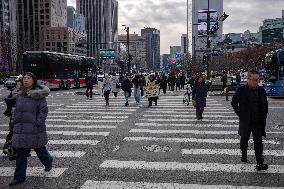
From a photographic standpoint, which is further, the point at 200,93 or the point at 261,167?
the point at 200,93

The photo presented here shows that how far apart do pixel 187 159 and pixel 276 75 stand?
59.8 feet

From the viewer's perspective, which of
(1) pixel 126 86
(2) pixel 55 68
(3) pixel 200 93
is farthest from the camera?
(2) pixel 55 68

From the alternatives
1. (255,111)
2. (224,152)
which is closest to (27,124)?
(255,111)

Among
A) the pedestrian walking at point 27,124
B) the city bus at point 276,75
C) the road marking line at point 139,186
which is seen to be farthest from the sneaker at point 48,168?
the city bus at point 276,75

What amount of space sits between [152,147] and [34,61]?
29.2 m

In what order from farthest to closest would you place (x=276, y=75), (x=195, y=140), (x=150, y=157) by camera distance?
(x=276, y=75) < (x=195, y=140) < (x=150, y=157)

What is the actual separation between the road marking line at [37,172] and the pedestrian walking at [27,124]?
0.54m

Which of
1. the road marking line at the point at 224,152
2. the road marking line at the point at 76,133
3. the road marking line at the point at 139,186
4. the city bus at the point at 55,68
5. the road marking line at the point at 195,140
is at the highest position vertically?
the city bus at the point at 55,68

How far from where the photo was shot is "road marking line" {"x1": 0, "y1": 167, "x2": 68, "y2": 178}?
713 cm

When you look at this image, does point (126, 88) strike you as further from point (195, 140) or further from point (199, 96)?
point (195, 140)

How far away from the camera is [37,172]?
732 centimetres

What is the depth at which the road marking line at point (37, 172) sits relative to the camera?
7.13 meters

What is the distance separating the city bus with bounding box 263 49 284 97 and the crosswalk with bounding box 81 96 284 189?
40.9ft

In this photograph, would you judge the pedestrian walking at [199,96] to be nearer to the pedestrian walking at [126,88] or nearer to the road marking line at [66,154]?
the road marking line at [66,154]
